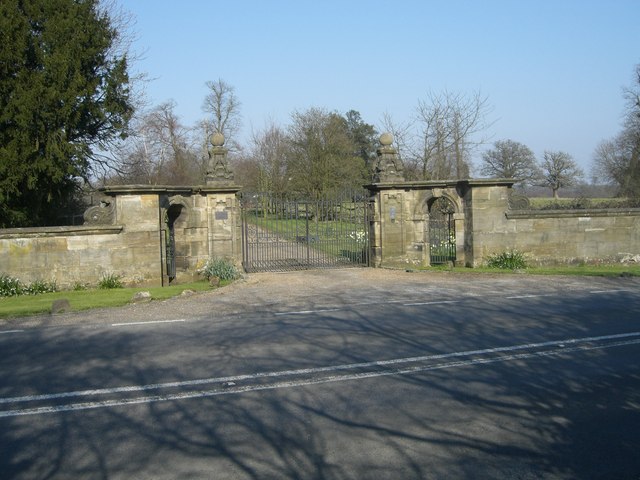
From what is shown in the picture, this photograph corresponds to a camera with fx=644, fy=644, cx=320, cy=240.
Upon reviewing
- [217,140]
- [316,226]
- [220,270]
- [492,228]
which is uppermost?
[217,140]

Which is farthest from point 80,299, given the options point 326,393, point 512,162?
point 512,162

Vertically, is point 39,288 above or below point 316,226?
below

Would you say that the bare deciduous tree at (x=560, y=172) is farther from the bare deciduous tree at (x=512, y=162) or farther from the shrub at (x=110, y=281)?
the shrub at (x=110, y=281)

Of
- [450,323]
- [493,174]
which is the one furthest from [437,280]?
[493,174]

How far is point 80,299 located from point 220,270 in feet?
14.5

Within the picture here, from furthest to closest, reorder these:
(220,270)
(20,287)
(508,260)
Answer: (508,260), (220,270), (20,287)

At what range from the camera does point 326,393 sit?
6.53 metres

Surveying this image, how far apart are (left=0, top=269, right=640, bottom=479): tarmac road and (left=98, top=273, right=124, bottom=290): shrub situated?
4.81 m

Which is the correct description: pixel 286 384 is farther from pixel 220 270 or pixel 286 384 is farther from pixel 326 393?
pixel 220 270

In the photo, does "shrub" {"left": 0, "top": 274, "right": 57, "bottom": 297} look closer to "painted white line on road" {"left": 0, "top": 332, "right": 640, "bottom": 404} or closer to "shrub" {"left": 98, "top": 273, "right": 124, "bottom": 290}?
"shrub" {"left": 98, "top": 273, "right": 124, "bottom": 290}

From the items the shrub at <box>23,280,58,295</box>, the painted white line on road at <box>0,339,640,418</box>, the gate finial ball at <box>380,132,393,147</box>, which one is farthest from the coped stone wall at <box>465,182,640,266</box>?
the shrub at <box>23,280,58,295</box>

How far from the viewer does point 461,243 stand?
19531mm

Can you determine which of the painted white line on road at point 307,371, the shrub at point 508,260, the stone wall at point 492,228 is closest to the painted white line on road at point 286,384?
the painted white line on road at point 307,371

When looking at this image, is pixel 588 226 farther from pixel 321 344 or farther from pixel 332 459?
pixel 332 459
